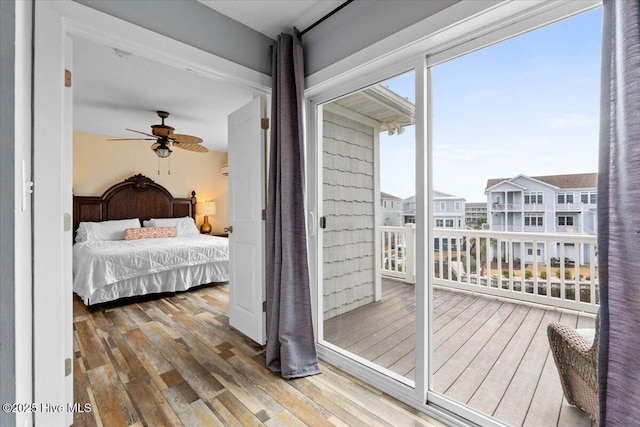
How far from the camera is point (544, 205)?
148cm

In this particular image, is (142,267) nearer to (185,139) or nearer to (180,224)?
(185,139)

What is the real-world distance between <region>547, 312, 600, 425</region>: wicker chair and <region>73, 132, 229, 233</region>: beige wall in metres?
6.31

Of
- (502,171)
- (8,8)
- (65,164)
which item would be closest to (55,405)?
(65,164)

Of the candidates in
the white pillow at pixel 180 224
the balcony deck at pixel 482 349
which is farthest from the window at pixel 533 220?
the white pillow at pixel 180 224

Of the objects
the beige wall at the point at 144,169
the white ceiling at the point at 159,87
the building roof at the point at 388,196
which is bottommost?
the building roof at the point at 388,196

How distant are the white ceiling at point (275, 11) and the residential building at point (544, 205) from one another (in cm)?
159

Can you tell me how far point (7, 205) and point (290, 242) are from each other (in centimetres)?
142

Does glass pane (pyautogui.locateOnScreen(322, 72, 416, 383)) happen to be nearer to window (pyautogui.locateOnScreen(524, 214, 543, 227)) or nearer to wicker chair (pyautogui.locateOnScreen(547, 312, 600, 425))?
window (pyautogui.locateOnScreen(524, 214, 543, 227))

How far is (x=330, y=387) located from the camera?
72.5 inches

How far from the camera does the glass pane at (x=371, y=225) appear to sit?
1998mm

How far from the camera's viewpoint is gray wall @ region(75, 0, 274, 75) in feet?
5.31

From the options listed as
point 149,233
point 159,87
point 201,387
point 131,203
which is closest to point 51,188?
point 201,387

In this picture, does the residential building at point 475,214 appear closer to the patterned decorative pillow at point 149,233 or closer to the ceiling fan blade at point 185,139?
the ceiling fan blade at point 185,139

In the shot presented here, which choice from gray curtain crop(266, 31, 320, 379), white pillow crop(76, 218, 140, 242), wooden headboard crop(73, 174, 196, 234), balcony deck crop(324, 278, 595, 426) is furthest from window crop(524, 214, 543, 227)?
wooden headboard crop(73, 174, 196, 234)
